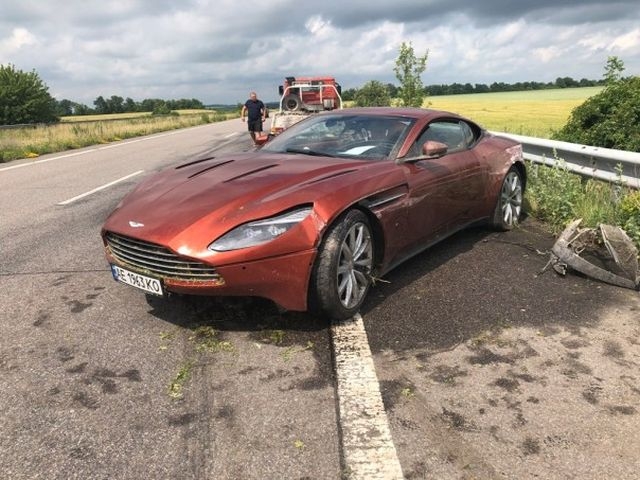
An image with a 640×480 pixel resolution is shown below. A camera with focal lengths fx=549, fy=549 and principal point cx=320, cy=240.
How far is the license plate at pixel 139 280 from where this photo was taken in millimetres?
3304

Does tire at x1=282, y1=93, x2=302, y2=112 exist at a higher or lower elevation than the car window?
higher

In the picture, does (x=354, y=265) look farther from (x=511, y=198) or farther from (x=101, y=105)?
(x=101, y=105)

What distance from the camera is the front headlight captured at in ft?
10.3

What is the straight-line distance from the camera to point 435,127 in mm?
4820

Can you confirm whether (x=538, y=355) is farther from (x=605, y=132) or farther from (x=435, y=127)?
(x=605, y=132)

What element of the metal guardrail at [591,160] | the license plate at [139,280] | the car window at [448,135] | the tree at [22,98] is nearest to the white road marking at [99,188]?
the license plate at [139,280]

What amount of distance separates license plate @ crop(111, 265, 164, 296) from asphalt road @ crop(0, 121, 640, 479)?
0.93ft

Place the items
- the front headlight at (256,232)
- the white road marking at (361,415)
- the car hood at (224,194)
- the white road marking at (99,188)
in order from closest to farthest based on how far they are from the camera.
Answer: the white road marking at (361,415)
the front headlight at (256,232)
the car hood at (224,194)
the white road marking at (99,188)

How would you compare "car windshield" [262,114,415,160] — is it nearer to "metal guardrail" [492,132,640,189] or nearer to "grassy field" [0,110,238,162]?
"metal guardrail" [492,132,640,189]

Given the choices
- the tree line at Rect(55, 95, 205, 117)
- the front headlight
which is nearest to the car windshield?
the front headlight

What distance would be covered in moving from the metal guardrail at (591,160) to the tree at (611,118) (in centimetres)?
106

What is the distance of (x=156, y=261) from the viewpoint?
3.28m

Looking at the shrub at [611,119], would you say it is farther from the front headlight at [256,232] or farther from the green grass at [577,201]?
the front headlight at [256,232]

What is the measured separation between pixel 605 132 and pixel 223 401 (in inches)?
277
